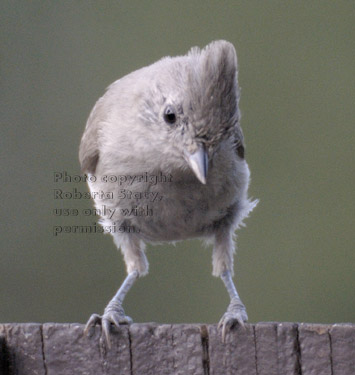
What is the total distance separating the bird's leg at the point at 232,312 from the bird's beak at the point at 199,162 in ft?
1.58

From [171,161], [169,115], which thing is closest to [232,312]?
[171,161]

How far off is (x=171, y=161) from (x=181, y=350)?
95cm

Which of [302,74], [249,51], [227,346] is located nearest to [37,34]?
[249,51]

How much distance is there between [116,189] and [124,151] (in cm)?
20

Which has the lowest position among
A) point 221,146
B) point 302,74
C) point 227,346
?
point 227,346

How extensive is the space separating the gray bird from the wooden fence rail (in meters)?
0.07

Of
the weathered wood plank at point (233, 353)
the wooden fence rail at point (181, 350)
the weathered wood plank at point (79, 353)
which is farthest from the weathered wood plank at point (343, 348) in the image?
the weathered wood plank at point (79, 353)

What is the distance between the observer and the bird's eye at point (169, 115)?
119 inches

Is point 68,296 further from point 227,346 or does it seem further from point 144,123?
point 227,346

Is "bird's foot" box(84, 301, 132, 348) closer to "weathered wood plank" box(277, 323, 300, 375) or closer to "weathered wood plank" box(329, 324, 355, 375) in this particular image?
"weathered wood plank" box(277, 323, 300, 375)

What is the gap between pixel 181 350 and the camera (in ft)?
7.66

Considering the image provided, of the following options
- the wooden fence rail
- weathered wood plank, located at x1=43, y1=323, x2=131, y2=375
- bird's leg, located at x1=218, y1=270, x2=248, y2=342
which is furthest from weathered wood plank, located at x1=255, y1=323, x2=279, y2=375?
weathered wood plank, located at x1=43, y1=323, x2=131, y2=375

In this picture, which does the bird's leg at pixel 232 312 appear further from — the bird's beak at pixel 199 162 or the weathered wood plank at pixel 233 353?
the bird's beak at pixel 199 162

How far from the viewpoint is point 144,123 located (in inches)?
126
